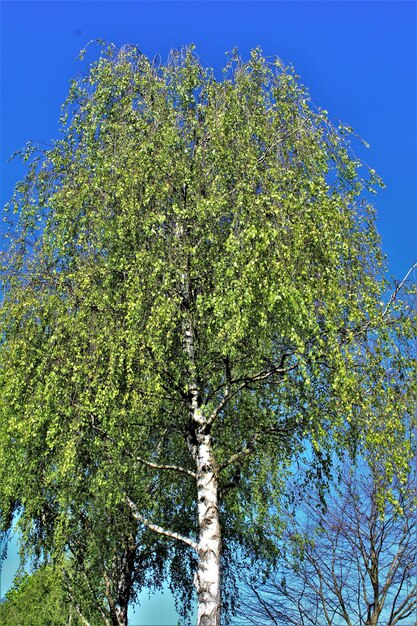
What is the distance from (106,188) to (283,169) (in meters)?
2.53

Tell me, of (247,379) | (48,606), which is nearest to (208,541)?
(247,379)

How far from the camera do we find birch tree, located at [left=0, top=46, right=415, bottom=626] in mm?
7676

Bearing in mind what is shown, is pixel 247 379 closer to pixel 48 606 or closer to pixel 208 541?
pixel 208 541

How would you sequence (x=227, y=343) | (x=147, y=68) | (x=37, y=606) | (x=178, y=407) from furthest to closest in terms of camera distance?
(x=37, y=606) < (x=147, y=68) < (x=178, y=407) < (x=227, y=343)

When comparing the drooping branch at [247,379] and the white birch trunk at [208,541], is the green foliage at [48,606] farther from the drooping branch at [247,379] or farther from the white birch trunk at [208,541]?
the drooping branch at [247,379]

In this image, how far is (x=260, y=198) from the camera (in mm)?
7820

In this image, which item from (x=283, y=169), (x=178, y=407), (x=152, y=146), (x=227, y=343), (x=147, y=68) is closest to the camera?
(x=227, y=343)

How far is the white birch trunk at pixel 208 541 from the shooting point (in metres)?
7.51

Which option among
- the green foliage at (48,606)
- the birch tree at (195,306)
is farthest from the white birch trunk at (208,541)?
the green foliage at (48,606)

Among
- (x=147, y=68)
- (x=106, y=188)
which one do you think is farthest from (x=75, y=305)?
(x=147, y=68)

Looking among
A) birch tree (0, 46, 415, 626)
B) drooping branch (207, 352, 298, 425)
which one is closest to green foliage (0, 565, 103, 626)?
birch tree (0, 46, 415, 626)

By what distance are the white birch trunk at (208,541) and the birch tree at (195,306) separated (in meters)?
0.02

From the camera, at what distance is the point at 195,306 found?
8961 mm

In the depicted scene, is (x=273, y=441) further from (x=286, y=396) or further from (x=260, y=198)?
(x=260, y=198)
